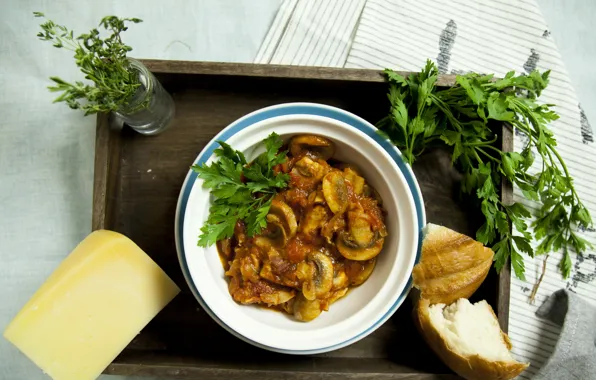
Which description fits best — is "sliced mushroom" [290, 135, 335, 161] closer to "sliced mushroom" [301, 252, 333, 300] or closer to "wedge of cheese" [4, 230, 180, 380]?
"sliced mushroom" [301, 252, 333, 300]

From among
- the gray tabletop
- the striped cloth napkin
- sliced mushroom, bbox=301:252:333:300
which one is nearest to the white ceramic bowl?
sliced mushroom, bbox=301:252:333:300

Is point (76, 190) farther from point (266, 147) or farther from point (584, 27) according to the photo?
point (584, 27)

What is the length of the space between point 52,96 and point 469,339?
2516mm

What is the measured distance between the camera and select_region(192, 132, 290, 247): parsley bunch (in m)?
2.10

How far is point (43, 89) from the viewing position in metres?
2.83

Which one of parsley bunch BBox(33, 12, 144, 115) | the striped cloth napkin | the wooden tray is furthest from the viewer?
the striped cloth napkin

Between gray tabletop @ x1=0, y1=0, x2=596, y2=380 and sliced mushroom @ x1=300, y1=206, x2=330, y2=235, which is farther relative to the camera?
gray tabletop @ x1=0, y1=0, x2=596, y2=380

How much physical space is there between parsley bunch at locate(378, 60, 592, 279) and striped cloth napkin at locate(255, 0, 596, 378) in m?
0.38

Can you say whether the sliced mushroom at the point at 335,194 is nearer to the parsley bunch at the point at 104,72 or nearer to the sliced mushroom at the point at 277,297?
the sliced mushroom at the point at 277,297

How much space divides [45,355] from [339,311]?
1.29 metres

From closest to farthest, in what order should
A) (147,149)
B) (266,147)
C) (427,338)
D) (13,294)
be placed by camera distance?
(266,147) → (427,338) → (147,149) → (13,294)

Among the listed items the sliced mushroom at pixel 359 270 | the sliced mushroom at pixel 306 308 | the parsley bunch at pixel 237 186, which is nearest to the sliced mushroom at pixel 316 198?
the parsley bunch at pixel 237 186

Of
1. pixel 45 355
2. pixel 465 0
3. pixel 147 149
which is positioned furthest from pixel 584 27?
pixel 45 355

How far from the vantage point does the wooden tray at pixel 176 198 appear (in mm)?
2344
